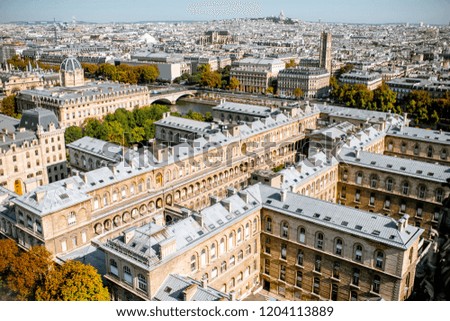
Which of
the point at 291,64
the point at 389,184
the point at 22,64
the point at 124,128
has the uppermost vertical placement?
the point at 22,64

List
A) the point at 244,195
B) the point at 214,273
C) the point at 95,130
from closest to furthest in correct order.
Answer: the point at 214,273, the point at 244,195, the point at 95,130

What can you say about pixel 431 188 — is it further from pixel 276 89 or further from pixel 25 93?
pixel 276 89

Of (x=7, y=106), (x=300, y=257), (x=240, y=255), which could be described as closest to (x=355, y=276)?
(x=300, y=257)

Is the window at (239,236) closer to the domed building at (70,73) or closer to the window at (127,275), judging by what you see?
the window at (127,275)

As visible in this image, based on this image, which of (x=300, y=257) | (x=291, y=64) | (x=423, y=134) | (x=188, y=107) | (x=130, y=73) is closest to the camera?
(x=300, y=257)

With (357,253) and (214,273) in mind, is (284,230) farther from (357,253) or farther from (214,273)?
(214,273)

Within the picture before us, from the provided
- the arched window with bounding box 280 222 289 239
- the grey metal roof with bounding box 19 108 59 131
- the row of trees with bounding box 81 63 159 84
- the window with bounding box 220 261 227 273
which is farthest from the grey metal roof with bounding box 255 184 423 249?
the row of trees with bounding box 81 63 159 84
